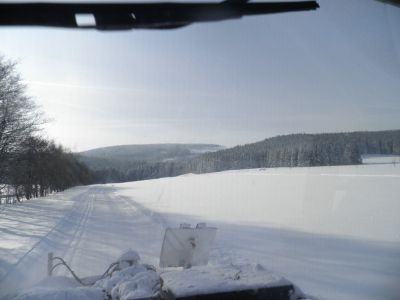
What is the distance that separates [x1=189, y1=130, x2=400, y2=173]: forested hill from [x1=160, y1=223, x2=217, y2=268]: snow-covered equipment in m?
0.55

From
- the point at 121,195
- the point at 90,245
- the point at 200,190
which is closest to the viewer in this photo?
the point at 121,195

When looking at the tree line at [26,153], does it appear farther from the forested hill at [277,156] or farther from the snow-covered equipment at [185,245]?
the snow-covered equipment at [185,245]

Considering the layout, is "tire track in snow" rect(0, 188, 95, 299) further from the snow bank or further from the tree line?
the snow bank

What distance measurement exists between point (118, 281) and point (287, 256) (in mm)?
3485

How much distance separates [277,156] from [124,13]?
1638 millimetres

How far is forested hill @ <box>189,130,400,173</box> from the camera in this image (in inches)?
98.9

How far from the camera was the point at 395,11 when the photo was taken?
106 inches

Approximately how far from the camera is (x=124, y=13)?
4.27ft

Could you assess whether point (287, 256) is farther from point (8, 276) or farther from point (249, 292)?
point (8, 276)

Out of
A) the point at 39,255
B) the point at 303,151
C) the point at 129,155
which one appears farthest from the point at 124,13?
the point at 303,151

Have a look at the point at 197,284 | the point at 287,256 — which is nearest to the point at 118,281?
the point at 197,284

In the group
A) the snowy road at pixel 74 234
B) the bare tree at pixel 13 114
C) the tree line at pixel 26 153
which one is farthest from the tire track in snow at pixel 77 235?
the bare tree at pixel 13 114

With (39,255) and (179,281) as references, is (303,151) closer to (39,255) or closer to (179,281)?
(179,281)

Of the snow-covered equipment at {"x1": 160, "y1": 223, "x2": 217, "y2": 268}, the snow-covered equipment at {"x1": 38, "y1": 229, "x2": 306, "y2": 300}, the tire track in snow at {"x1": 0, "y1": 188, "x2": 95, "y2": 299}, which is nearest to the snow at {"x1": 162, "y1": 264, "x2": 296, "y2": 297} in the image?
the snow-covered equipment at {"x1": 38, "y1": 229, "x2": 306, "y2": 300}
